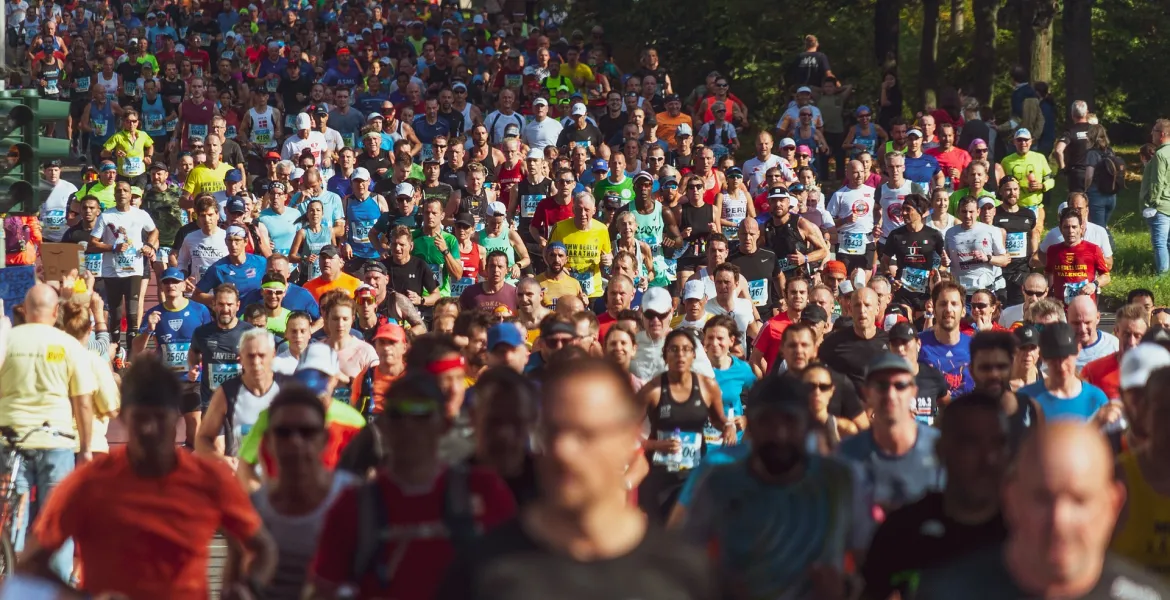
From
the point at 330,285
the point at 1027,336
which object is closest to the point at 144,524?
the point at 1027,336

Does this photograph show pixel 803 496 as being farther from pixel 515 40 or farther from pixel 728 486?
pixel 515 40

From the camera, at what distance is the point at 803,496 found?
5.83m

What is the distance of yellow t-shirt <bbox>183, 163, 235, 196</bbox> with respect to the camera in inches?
795

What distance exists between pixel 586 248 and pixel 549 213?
1578mm

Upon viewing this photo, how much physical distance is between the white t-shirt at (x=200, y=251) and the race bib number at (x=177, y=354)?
2.35 m

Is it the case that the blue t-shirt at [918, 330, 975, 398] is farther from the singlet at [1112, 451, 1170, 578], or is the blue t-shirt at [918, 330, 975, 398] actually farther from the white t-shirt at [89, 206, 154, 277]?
the white t-shirt at [89, 206, 154, 277]

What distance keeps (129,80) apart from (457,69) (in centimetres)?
472

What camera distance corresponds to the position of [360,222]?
725 inches

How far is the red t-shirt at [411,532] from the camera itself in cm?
512

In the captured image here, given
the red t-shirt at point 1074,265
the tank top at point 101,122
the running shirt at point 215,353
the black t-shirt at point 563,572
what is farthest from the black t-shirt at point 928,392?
the tank top at point 101,122

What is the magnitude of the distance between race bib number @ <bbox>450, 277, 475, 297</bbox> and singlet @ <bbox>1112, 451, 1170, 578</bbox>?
→ 1100cm

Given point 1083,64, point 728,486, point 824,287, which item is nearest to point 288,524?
point 728,486

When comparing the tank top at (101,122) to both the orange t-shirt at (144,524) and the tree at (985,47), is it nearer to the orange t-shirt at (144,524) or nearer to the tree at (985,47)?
the tree at (985,47)

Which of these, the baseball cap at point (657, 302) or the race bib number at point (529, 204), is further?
the race bib number at point (529, 204)
